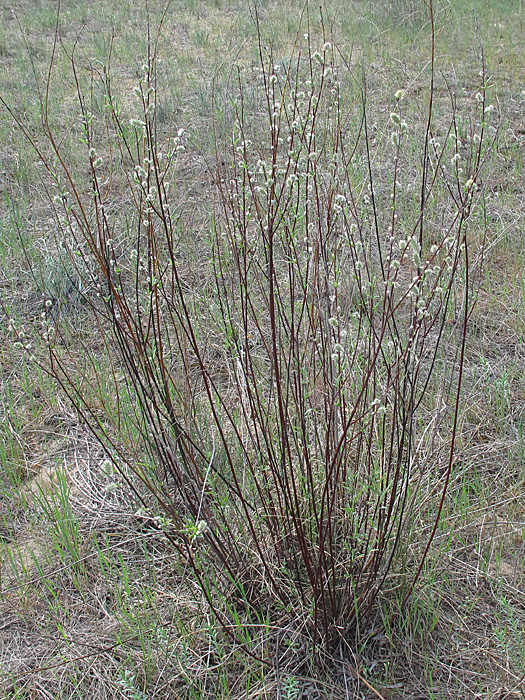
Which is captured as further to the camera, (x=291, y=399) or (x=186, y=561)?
(x=291, y=399)

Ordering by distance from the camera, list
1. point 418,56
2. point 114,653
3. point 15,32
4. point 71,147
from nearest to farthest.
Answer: point 114,653
point 71,147
point 418,56
point 15,32

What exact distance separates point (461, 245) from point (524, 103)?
559cm

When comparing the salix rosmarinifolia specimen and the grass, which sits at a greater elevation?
the salix rosmarinifolia specimen

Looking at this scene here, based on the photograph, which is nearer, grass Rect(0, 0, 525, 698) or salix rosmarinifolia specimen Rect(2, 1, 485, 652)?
salix rosmarinifolia specimen Rect(2, 1, 485, 652)

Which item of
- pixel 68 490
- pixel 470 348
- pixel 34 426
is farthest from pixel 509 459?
pixel 34 426

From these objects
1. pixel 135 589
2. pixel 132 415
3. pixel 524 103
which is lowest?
pixel 135 589

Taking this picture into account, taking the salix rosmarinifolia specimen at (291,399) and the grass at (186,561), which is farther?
the grass at (186,561)

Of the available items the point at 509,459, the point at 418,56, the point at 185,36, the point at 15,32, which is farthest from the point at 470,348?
the point at 15,32

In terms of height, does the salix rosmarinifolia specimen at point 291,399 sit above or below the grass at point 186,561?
above

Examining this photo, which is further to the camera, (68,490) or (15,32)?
(15,32)

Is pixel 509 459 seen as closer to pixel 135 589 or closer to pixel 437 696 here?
pixel 437 696

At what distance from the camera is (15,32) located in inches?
360

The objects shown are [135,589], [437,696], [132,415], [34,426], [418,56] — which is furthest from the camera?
[418,56]

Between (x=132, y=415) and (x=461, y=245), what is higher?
(x=461, y=245)
